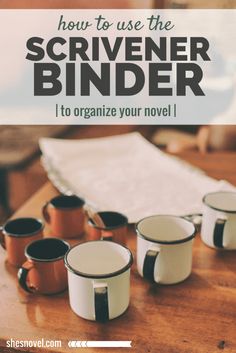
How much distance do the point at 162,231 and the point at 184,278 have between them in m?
0.11

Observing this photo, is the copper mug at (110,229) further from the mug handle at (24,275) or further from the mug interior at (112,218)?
the mug handle at (24,275)

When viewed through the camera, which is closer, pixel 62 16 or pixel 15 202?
pixel 62 16

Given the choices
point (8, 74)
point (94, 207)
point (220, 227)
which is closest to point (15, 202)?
point (8, 74)

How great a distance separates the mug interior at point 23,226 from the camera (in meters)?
0.92

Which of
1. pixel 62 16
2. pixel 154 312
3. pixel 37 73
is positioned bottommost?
pixel 154 312

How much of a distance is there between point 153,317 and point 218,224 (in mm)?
238

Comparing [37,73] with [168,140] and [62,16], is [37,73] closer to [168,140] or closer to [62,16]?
[62,16]

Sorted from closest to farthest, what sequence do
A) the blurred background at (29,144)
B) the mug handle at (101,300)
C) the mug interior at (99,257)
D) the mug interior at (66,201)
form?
the mug handle at (101,300) < the mug interior at (99,257) < the mug interior at (66,201) < the blurred background at (29,144)

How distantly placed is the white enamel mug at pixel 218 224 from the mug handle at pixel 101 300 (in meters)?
0.30

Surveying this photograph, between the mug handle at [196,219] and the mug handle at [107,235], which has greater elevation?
the mug handle at [107,235]

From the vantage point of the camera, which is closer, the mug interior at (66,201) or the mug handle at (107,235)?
the mug handle at (107,235)

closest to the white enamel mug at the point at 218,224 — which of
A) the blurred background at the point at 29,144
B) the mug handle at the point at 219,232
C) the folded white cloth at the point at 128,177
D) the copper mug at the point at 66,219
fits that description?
the mug handle at the point at 219,232

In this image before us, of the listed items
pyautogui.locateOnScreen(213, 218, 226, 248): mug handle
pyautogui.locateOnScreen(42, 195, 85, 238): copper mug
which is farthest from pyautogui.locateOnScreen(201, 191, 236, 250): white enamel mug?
pyautogui.locateOnScreen(42, 195, 85, 238): copper mug

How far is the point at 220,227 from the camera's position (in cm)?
89
